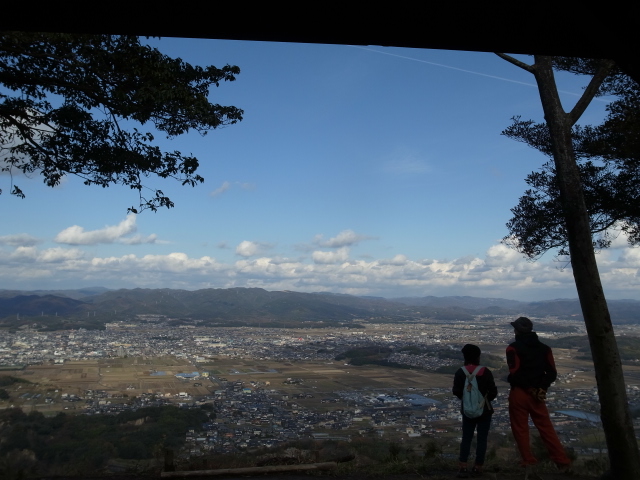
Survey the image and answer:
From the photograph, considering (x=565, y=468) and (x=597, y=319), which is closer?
(x=597, y=319)

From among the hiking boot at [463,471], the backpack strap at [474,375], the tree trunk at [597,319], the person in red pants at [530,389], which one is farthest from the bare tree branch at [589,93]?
the hiking boot at [463,471]

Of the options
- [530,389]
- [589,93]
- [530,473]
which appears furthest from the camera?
[589,93]

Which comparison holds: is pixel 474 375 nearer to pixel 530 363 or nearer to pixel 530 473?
pixel 530 363

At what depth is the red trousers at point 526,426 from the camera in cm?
510

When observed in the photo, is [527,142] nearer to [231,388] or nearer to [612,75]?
[612,75]

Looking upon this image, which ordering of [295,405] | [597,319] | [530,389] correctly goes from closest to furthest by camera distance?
[597,319]
[530,389]
[295,405]

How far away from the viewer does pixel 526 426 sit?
17.2 feet

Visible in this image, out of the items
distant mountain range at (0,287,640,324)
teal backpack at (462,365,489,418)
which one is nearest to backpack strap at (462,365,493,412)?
teal backpack at (462,365,489,418)

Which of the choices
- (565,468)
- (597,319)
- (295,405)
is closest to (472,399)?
(565,468)

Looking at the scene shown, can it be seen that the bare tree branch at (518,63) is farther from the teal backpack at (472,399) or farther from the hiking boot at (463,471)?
the hiking boot at (463,471)

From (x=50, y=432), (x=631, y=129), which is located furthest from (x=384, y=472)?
(x=50, y=432)

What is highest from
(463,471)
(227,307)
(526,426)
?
(227,307)

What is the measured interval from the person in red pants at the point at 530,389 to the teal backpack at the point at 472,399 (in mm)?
504

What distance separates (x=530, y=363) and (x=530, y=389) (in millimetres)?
279
